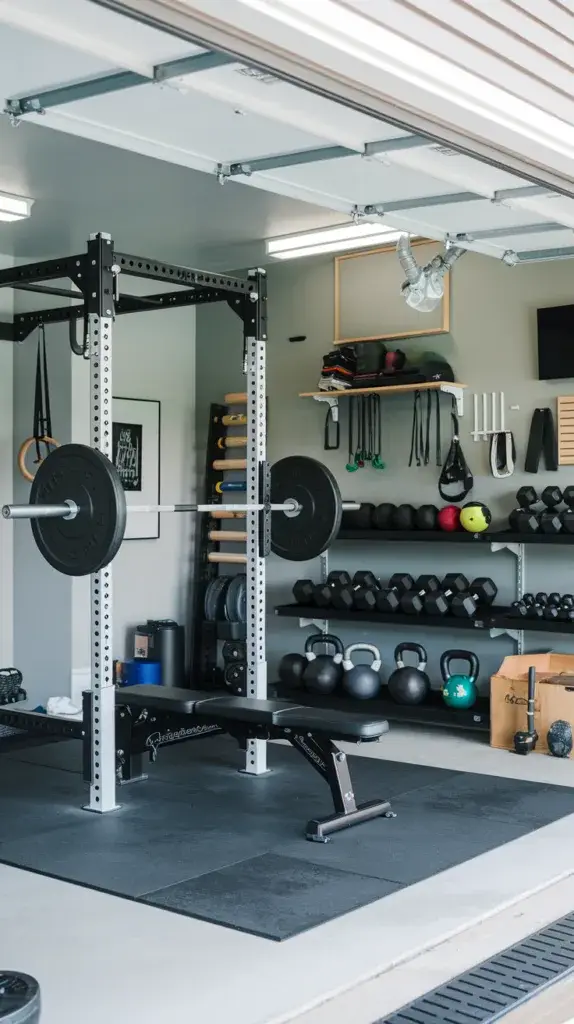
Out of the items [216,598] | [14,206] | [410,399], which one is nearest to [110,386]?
[14,206]

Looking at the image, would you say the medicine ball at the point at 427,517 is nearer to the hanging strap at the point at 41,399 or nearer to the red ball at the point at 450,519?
the red ball at the point at 450,519

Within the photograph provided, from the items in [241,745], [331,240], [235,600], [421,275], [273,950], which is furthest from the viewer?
[235,600]

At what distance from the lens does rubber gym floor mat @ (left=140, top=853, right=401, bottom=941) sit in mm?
3521

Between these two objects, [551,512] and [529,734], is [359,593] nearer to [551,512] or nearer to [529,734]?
[551,512]

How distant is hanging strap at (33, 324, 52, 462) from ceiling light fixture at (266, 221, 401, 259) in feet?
5.20

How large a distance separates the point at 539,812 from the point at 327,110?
3125mm

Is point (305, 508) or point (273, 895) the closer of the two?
point (273, 895)

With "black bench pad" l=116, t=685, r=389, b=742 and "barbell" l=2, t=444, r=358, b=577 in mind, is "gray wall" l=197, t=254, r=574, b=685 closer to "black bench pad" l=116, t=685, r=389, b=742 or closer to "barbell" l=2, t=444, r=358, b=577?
"black bench pad" l=116, t=685, r=389, b=742

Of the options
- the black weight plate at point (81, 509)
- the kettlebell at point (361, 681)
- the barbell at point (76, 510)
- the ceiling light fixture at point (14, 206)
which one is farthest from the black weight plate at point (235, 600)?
the black weight plate at point (81, 509)

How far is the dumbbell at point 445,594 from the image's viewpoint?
263 inches

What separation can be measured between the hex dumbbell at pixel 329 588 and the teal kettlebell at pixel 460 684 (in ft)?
2.69

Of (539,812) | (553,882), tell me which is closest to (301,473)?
(539,812)

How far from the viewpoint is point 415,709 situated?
660 centimetres

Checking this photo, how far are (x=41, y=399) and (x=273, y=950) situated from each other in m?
4.49
